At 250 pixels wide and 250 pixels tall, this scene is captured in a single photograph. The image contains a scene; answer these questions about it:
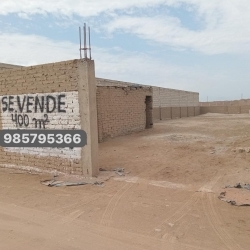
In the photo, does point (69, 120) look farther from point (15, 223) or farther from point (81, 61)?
point (15, 223)

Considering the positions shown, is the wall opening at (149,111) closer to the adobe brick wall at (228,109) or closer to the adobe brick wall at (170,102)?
the adobe brick wall at (170,102)

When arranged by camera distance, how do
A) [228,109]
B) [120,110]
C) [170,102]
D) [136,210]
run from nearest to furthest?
[136,210] → [120,110] → [170,102] → [228,109]

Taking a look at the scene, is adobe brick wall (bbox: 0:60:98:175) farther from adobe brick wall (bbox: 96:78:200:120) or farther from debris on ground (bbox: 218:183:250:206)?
adobe brick wall (bbox: 96:78:200:120)

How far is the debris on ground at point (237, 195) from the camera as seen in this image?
14.6 feet

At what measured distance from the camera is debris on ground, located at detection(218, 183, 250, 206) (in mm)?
4438

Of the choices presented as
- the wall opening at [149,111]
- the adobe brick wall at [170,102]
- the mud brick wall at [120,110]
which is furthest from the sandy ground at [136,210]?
the adobe brick wall at [170,102]

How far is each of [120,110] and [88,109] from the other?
7111 mm

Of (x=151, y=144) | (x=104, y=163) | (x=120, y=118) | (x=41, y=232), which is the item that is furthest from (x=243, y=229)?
(x=120, y=118)

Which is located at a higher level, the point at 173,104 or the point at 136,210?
the point at 173,104

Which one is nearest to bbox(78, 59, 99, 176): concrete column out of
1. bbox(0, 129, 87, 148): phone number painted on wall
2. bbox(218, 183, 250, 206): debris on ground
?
bbox(0, 129, 87, 148): phone number painted on wall

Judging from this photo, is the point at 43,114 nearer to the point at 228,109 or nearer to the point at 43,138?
the point at 43,138

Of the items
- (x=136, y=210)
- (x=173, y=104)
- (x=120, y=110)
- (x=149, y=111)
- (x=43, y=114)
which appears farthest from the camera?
(x=173, y=104)

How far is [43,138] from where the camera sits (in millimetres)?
6672

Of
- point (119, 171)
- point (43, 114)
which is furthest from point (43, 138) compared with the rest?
point (119, 171)
